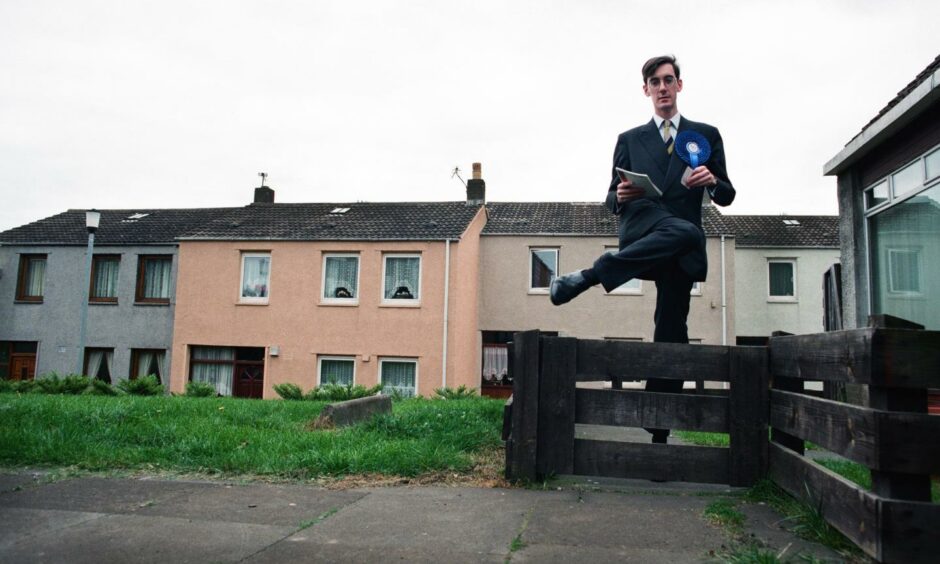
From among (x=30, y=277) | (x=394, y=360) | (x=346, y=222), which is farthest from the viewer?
(x=30, y=277)

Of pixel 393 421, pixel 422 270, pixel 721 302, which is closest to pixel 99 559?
pixel 393 421

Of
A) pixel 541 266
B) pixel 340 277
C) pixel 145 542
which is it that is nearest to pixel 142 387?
pixel 340 277

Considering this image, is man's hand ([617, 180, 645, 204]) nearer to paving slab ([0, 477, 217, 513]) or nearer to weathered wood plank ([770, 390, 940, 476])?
weathered wood plank ([770, 390, 940, 476])

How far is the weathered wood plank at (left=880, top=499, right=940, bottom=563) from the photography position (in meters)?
2.74

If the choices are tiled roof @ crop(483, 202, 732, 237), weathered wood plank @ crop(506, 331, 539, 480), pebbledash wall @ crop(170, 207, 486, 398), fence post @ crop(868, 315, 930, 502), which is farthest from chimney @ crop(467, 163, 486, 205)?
fence post @ crop(868, 315, 930, 502)

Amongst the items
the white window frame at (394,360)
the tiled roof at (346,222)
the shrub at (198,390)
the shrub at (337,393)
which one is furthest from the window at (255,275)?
the shrub at (337,393)

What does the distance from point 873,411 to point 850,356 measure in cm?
32

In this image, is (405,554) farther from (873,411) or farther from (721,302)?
(721,302)

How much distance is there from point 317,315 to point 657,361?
69.8ft

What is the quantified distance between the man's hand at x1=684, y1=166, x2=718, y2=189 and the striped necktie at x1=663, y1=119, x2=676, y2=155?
296 mm

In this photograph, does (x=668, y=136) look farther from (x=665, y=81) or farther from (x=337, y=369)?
(x=337, y=369)

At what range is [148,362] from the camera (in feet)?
89.0

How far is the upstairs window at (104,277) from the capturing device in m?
27.9

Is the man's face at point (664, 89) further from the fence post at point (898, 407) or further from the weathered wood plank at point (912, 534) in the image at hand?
the weathered wood plank at point (912, 534)
